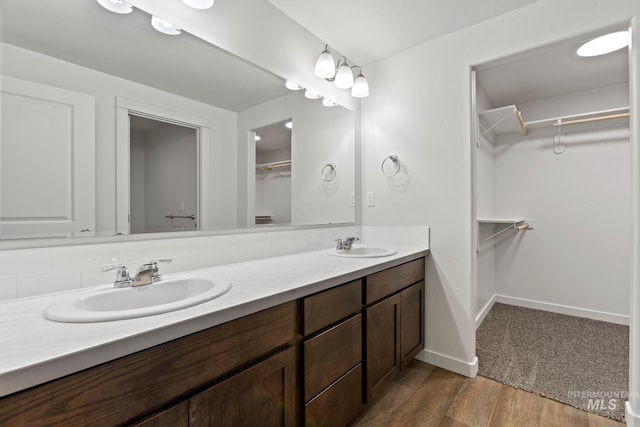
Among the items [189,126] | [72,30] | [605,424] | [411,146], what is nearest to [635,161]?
[411,146]

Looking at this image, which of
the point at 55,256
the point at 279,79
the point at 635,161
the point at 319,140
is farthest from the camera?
the point at 319,140

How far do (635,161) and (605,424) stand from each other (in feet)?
4.24

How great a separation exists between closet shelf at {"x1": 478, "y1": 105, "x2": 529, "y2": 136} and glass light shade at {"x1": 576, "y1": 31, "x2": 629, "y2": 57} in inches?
19.9

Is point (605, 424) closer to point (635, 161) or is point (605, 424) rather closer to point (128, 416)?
point (635, 161)

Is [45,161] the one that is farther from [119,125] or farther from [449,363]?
[449,363]

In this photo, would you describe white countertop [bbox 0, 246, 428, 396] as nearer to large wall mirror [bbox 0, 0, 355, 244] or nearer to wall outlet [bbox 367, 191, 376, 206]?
large wall mirror [bbox 0, 0, 355, 244]

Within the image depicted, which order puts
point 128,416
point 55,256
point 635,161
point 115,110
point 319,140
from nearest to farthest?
1. point 128,416
2. point 55,256
3. point 115,110
4. point 635,161
5. point 319,140

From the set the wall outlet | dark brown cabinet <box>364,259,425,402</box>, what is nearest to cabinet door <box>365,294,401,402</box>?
dark brown cabinet <box>364,259,425,402</box>

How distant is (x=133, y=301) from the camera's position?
1003 millimetres

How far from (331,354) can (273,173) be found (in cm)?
106

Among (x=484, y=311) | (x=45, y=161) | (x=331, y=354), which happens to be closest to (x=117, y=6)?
(x=45, y=161)

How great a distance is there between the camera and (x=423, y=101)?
204cm

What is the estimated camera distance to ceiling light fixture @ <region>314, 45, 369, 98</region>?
1849 millimetres

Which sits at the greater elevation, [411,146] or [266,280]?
[411,146]
